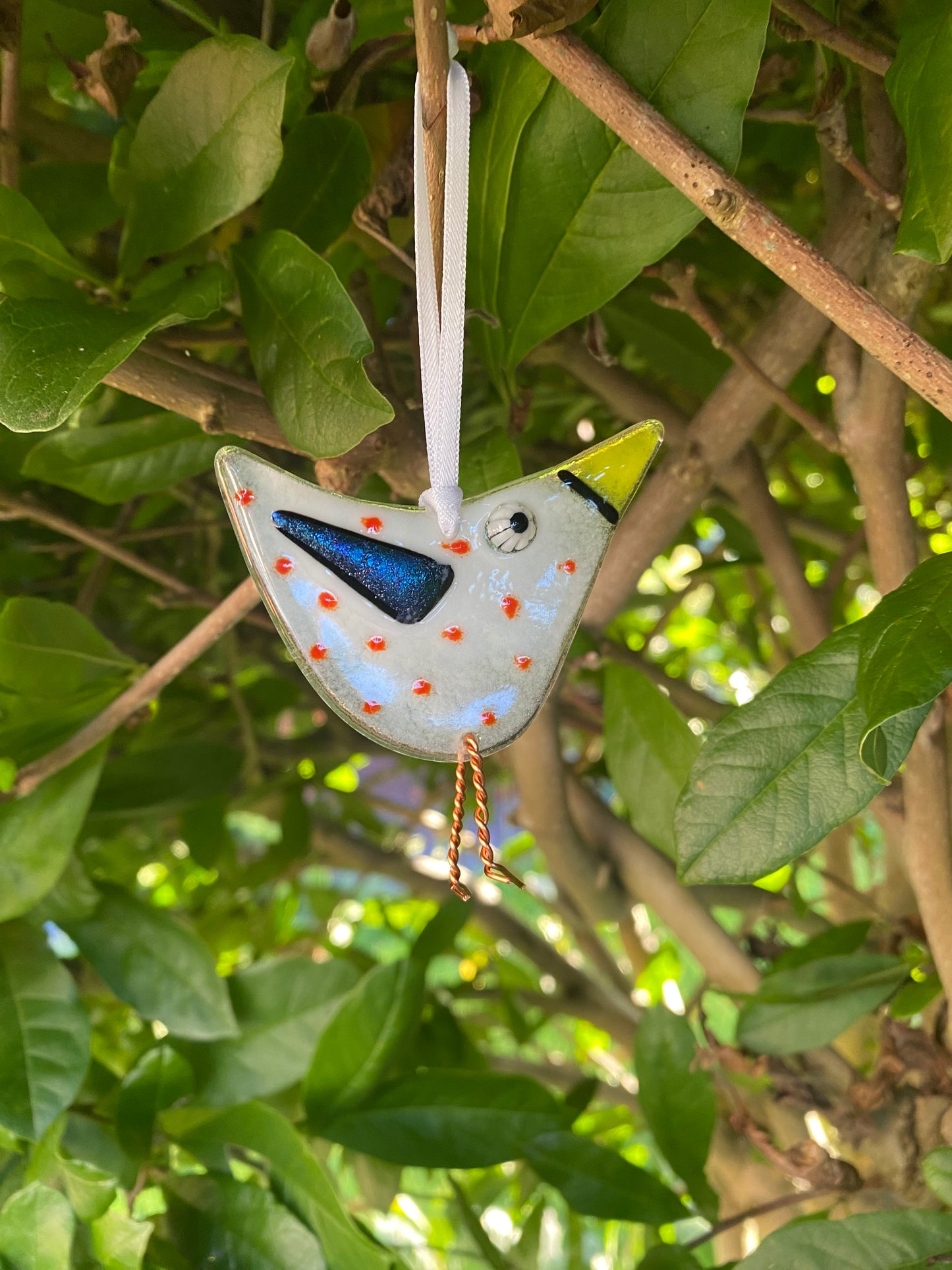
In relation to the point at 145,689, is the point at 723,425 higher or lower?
higher

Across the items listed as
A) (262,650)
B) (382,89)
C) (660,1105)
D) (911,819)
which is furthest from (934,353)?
(262,650)

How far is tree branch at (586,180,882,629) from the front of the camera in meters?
0.56

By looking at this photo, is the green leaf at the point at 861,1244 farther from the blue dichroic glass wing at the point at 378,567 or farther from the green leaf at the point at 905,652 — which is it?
the blue dichroic glass wing at the point at 378,567

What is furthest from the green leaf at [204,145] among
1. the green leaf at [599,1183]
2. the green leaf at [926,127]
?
the green leaf at [599,1183]

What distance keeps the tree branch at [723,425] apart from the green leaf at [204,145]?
0.29 metres

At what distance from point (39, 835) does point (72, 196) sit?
369 millimetres

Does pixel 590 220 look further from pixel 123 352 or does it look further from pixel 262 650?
pixel 262 650

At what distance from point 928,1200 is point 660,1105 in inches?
6.6

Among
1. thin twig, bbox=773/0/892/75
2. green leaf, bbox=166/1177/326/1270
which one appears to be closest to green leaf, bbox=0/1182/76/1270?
green leaf, bbox=166/1177/326/1270

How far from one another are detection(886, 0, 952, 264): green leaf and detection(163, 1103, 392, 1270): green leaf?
558 millimetres

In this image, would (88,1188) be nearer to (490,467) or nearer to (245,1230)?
(245,1230)

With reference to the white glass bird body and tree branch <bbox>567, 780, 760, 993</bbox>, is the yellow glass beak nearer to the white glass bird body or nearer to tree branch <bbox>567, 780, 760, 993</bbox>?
the white glass bird body

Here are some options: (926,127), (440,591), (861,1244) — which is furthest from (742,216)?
(861,1244)

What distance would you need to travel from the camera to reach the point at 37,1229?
0.50 m
